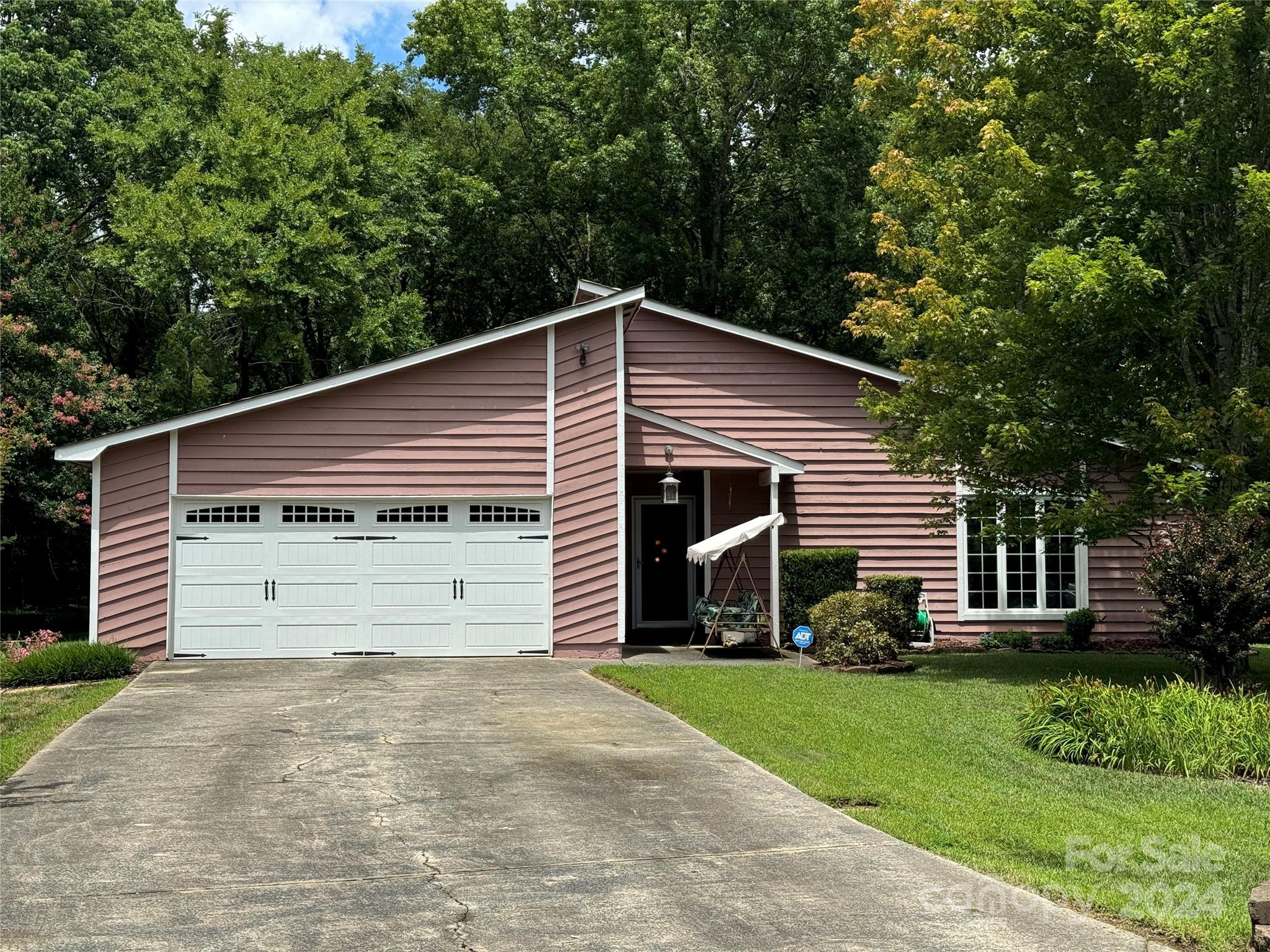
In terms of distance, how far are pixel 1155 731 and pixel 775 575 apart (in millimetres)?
8619

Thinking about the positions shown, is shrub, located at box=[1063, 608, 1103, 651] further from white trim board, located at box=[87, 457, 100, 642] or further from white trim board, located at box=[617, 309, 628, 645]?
white trim board, located at box=[87, 457, 100, 642]

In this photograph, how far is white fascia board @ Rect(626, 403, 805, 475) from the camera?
728 inches

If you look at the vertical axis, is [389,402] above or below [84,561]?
above

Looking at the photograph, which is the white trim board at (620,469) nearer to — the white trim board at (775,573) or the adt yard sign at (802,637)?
the white trim board at (775,573)

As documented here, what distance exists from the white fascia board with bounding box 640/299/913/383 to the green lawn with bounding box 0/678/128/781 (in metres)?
9.60

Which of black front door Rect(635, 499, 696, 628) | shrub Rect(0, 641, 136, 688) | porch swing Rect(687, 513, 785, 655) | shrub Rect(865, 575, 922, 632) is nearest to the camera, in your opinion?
shrub Rect(0, 641, 136, 688)

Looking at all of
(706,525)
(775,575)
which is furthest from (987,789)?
(706,525)

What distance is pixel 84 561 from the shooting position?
1075 inches

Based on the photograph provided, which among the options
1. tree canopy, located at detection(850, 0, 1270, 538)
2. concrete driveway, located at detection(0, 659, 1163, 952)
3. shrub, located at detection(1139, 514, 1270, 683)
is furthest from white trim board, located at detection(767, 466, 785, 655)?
concrete driveway, located at detection(0, 659, 1163, 952)

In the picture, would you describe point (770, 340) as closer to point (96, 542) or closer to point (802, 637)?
point (802, 637)

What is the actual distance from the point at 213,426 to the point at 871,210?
1800 centimetres

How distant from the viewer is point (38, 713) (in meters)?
12.6

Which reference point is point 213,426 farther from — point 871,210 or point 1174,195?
point 871,210

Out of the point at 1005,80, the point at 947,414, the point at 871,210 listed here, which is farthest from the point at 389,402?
the point at 871,210
